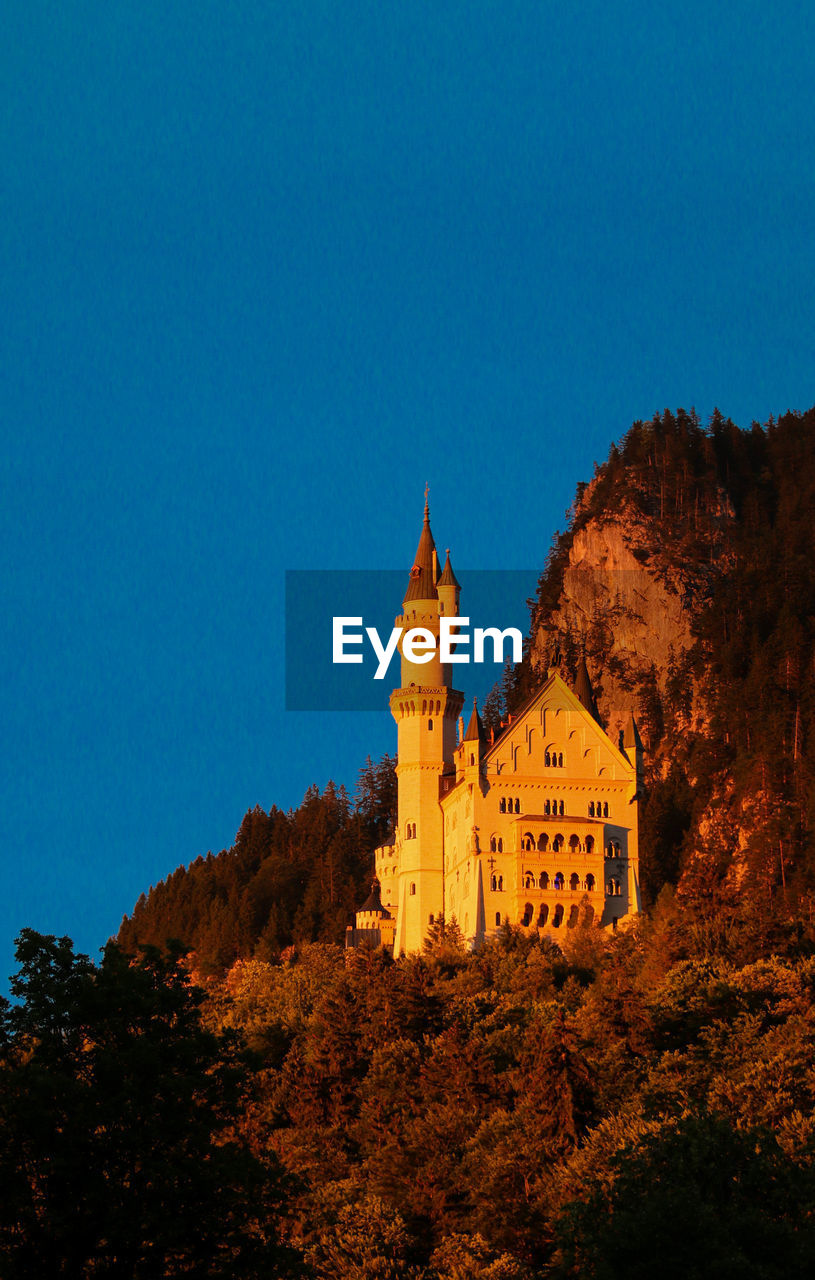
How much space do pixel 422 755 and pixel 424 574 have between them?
11.2m

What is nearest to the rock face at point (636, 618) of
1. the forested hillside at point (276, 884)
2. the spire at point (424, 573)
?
the forested hillside at point (276, 884)

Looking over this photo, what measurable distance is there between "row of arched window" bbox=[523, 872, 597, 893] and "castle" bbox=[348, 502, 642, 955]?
5 cm

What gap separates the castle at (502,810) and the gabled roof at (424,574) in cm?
10

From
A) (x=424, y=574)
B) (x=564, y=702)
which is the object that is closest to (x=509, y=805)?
(x=564, y=702)

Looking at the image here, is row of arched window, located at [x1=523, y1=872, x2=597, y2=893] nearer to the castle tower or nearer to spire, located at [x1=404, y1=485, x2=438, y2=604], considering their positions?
the castle tower

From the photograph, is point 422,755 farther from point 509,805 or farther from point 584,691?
point 584,691

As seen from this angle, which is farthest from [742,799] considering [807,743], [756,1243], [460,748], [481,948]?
[756,1243]

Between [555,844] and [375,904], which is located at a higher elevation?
[555,844]

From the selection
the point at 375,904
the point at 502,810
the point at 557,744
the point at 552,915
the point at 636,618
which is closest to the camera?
the point at 552,915

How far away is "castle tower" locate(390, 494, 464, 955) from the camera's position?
10250 centimetres

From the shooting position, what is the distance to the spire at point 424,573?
354ft

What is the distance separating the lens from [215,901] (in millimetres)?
128625

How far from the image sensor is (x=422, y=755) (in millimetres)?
104625

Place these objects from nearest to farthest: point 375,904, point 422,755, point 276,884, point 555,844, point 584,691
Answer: point 555,844 < point 422,755 < point 375,904 < point 584,691 < point 276,884
